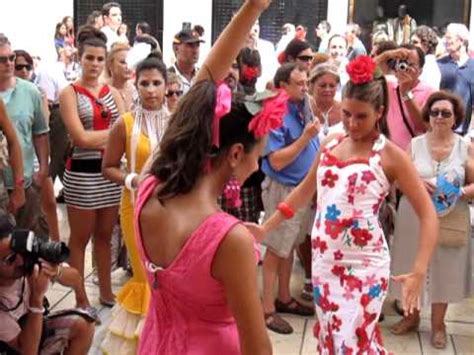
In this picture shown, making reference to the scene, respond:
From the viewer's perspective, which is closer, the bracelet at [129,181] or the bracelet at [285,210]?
the bracelet at [285,210]

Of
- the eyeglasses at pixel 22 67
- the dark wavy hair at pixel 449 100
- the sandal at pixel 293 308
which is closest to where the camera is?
the dark wavy hair at pixel 449 100

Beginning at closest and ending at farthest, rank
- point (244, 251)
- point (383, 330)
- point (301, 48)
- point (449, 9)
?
1. point (244, 251)
2. point (383, 330)
3. point (301, 48)
4. point (449, 9)

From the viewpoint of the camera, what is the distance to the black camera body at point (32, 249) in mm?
2936

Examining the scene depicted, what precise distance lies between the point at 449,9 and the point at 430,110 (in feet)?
42.7

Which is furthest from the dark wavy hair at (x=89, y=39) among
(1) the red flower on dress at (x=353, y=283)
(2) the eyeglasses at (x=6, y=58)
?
(1) the red flower on dress at (x=353, y=283)

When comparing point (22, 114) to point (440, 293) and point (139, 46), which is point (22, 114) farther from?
point (440, 293)

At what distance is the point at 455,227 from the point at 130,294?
1875mm

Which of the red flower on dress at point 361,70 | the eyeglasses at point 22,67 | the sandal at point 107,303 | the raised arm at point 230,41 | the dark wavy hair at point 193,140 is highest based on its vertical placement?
the raised arm at point 230,41

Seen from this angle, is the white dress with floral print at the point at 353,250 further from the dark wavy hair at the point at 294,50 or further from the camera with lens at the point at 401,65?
the dark wavy hair at the point at 294,50

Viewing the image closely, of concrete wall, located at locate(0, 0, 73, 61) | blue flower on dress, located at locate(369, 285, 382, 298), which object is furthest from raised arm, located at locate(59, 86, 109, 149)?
concrete wall, located at locate(0, 0, 73, 61)

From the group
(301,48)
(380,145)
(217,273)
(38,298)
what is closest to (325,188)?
(380,145)

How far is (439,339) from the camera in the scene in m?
4.35

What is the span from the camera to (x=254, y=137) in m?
1.87

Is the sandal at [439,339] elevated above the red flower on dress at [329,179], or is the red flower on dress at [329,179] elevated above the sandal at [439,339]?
the red flower on dress at [329,179]
